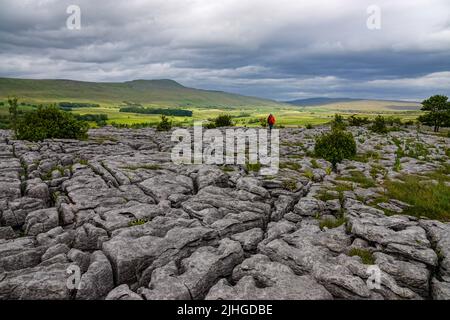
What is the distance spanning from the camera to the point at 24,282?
13.7 m

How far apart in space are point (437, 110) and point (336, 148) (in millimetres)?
85574

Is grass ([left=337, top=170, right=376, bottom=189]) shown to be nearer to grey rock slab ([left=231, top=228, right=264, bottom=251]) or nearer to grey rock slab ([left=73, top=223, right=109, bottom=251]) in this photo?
grey rock slab ([left=231, top=228, right=264, bottom=251])

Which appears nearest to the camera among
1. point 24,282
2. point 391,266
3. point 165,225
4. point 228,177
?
point 24,282

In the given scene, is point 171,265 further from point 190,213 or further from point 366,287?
point 366,287

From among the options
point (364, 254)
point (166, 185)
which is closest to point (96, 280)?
point (166, 185)

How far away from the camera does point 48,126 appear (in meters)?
49.3

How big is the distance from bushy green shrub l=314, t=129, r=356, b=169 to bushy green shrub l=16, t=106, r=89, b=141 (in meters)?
36.9

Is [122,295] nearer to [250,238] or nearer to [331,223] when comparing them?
[250,238]

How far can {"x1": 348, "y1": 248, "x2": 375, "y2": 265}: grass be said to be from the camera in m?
15.4

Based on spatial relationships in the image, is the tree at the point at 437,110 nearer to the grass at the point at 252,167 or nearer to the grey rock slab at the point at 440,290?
the grass at the point at 252,167

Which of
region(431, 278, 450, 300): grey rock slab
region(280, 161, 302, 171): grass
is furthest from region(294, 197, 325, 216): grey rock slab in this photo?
region(280, 161, 302, 171): grass

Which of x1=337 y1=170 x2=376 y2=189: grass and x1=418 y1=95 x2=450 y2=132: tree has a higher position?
x1=418 y1=95 x2=450 y2=132: tree
